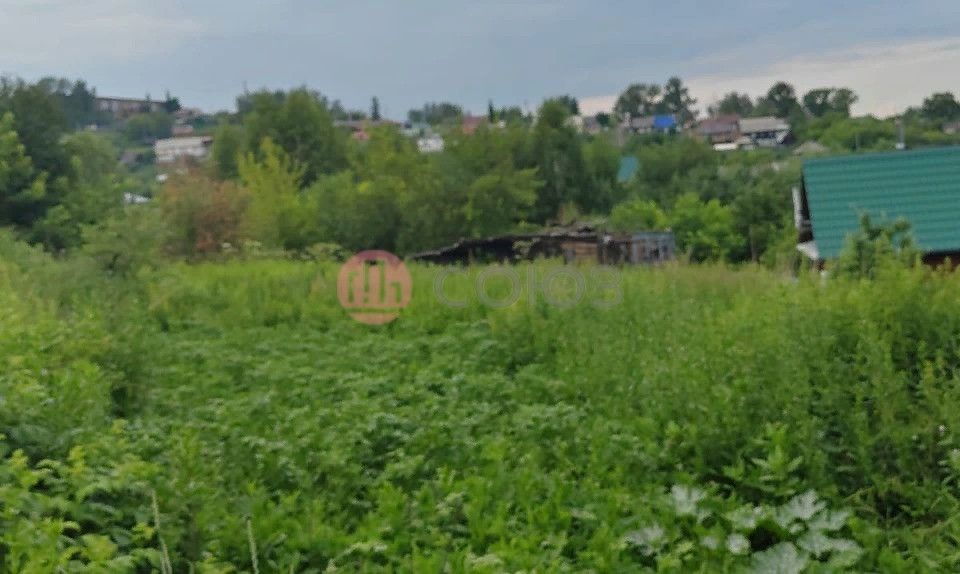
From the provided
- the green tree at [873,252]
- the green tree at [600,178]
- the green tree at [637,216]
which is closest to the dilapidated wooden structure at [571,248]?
the green tree at [873,252]

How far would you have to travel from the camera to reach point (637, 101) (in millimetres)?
66312

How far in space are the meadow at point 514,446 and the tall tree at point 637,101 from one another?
6318cm

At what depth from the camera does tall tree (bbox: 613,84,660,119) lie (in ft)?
216

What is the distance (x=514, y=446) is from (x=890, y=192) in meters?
9.84

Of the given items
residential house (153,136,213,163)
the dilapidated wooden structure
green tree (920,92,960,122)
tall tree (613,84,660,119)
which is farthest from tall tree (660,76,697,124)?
the dilapidated wooden structure

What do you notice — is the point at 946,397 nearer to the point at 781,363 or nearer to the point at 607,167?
the point at 781,363

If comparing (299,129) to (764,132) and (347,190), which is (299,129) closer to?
(347,190)

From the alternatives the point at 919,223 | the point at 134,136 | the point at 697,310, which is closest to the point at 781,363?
the point at 697,310

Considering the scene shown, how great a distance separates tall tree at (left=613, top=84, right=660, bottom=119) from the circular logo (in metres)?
59.5

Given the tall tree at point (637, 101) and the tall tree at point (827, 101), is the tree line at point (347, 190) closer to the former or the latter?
the tall tree at point (827, 101)

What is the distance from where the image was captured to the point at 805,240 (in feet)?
46.9

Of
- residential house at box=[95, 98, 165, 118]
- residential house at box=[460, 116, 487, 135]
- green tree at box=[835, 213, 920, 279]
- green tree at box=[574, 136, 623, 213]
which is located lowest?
green tree at box=[835, 213, 920, 279]

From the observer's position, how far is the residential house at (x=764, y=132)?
177 feet

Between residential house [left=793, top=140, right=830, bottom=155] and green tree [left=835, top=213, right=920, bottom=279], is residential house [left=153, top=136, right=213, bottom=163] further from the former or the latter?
green tree [left=835, top=213, right=920, bottom=279]
